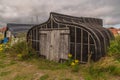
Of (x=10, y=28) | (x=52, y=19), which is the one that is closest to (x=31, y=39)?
(x=52, y=19)

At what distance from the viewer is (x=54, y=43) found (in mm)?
9570

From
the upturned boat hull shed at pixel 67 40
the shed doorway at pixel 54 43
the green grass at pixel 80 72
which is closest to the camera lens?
the green grass at pixel 80 72

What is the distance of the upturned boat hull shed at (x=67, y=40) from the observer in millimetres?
7840

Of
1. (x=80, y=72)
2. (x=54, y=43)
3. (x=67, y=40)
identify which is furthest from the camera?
(x=54, y=43)

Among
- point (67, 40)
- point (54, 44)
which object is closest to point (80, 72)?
point (67, 40)

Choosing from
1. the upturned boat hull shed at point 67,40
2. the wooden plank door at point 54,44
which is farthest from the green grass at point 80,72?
the wooden plank door at point 54,44

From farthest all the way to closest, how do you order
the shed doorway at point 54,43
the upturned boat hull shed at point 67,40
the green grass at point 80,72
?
1. the shed doorway at point 54,43
2. the upturned boat hull shed at point 67,40
3. the green grass at point 80,72

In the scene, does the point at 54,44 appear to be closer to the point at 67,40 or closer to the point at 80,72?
the point at 67,40

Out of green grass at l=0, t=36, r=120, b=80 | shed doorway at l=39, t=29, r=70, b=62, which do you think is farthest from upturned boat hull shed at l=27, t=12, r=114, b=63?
green grass at l=0, t=36, r=120, b=80

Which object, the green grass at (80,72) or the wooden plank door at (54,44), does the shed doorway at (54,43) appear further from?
the green grass at (80,72)

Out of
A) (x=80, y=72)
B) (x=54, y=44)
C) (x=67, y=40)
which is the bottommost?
(x=80, y=72)

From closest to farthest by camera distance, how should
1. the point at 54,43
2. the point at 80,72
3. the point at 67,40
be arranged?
the point at 80,72, the point at 67,40, the point at 54,43

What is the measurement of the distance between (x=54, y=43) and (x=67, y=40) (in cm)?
116

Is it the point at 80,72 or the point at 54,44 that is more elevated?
the point at 54,44
